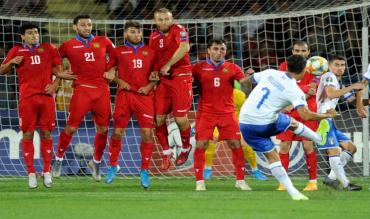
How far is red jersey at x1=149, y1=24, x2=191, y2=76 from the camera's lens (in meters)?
14.0

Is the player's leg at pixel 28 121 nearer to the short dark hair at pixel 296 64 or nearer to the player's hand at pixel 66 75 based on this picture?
the player's hand at pixel 66 75

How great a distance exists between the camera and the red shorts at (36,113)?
46.1 feet

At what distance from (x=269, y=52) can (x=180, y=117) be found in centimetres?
457

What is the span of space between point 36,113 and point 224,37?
5191 mm

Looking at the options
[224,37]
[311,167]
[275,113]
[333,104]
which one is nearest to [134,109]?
[311,167]

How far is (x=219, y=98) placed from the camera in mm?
14000

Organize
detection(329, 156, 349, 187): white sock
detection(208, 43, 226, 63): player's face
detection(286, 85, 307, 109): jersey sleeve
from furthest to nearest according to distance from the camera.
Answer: detection(208, 43, 226, 63): player's face → detection(329, 156, 349, 187): white sock → detection(286, 85, 307, 109): jersey sleeve

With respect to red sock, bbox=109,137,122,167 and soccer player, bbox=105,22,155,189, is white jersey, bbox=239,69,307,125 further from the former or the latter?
red sock, bbox=109,137,122,167

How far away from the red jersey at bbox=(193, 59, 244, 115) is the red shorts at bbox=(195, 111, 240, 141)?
7cm

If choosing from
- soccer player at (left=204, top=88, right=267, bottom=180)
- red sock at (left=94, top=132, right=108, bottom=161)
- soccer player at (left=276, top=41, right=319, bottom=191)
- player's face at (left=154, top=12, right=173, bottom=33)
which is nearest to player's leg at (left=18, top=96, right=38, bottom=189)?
red sock at (left=94, top=132, right=108, bottom=161)
